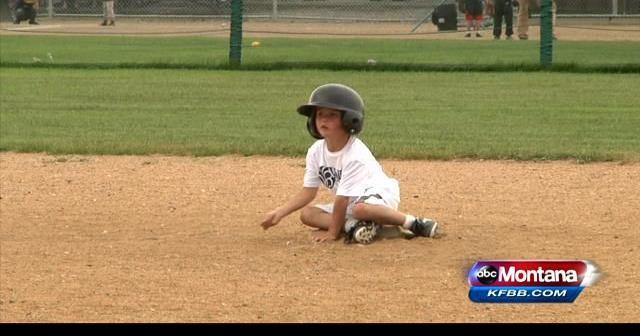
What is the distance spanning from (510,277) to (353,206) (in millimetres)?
2259

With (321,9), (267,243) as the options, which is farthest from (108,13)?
(267,243)

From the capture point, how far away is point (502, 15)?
91.2ft

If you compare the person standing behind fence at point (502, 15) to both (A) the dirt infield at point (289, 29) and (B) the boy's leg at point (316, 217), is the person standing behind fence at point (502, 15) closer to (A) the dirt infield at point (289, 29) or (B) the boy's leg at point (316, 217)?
(A) the dirt infield at point (289, 29)

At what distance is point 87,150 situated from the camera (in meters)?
11.6

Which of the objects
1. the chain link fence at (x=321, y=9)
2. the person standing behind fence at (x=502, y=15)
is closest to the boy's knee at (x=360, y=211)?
Result: the chain link fence at (x=321, y=9)

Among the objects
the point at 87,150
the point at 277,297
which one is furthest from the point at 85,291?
the point at 87,150

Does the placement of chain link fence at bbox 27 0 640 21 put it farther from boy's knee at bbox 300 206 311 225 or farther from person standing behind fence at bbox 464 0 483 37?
boy's knee at bbox 300 206 311 225

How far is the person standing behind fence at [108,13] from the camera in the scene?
27.5 meters

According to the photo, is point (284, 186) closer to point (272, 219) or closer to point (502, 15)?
point (272, 219)

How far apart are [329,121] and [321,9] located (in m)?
20.3

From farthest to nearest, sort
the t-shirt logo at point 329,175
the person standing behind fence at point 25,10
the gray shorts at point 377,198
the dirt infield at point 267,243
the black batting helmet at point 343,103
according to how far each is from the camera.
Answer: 1. the person standing behind fence at point 25,10
2. the t-shirt logo at point 329,175
3. the gray shorts at point 377,198
4. the black batting helmet at point 343,103
5. the dirt infield at point 267,243

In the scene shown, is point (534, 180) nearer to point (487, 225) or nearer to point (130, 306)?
point (487, 225)

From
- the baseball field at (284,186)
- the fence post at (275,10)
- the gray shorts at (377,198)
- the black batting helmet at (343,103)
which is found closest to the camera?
the baseball field at (284,186)

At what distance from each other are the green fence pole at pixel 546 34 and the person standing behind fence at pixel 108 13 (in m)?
11.0
